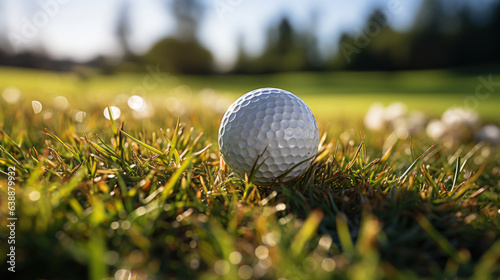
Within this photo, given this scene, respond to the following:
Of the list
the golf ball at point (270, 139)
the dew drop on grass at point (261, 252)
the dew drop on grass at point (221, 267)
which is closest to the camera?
the dew drop on grass at point (221, 267)

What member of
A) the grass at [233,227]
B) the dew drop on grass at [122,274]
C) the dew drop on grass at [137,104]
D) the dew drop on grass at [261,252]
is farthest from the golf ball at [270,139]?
the dew drop on grass at [137,104]

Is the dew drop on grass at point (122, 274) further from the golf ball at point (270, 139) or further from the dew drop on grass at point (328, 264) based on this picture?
the golf ball at point (270, 139)

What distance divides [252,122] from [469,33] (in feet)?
123

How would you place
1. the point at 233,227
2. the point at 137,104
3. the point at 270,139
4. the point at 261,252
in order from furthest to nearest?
the point at 137,104, the point at 270,139, the point at 233,227, the point at 261,252

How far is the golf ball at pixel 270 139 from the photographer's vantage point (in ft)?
6.25

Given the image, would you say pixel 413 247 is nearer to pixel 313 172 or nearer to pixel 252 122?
pixel 313 172

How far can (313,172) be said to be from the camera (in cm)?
189

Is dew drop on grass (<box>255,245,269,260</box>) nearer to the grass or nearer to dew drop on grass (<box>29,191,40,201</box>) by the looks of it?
the grass

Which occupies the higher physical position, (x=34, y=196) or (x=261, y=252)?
(x=34, y=196)

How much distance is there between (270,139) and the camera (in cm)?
190

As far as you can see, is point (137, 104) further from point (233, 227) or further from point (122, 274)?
point (122, 274)

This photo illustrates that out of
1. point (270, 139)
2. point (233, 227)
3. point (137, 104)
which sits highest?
point (270, 139)

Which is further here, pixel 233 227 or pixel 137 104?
pixel 137 104

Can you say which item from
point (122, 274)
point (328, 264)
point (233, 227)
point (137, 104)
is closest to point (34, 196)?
point (122, 274)
